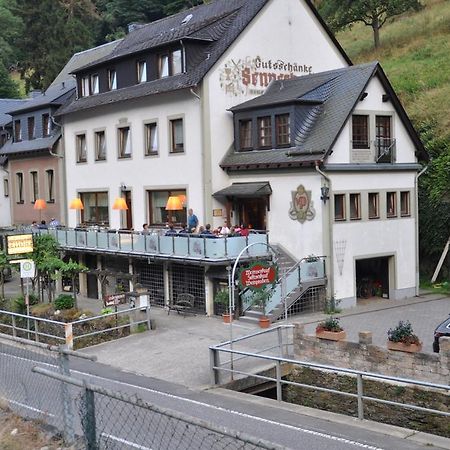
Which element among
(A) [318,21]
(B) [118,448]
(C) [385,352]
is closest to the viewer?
(B) [118,448]

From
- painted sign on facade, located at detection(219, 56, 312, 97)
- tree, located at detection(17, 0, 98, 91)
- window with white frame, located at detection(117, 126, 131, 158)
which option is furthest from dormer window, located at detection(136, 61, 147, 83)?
tree, located at detection(17, 0, 98, 91)

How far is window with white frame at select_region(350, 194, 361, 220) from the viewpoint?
25.7 meters

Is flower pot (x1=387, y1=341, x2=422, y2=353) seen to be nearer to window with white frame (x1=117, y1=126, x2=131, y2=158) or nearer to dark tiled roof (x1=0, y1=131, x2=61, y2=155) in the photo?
window with white frame (x1=117, y1=126, x2=131, y2=158)

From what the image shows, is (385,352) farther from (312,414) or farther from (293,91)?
(293,91)

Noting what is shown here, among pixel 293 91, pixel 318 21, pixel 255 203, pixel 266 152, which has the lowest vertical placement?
pixel 255 203

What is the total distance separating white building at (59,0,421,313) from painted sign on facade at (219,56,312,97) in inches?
2.1

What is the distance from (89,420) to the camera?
255 inches

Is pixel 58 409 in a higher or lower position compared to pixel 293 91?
lower

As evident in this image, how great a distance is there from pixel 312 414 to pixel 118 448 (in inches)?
240

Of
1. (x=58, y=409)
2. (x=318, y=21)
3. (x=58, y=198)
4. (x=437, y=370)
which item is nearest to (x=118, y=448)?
(x=58, y=409)

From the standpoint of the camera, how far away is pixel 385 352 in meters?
15.5

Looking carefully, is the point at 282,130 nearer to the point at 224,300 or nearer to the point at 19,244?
the point at 224,300

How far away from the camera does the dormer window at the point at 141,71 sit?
101 feet

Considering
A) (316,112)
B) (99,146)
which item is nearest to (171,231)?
(316,112)
